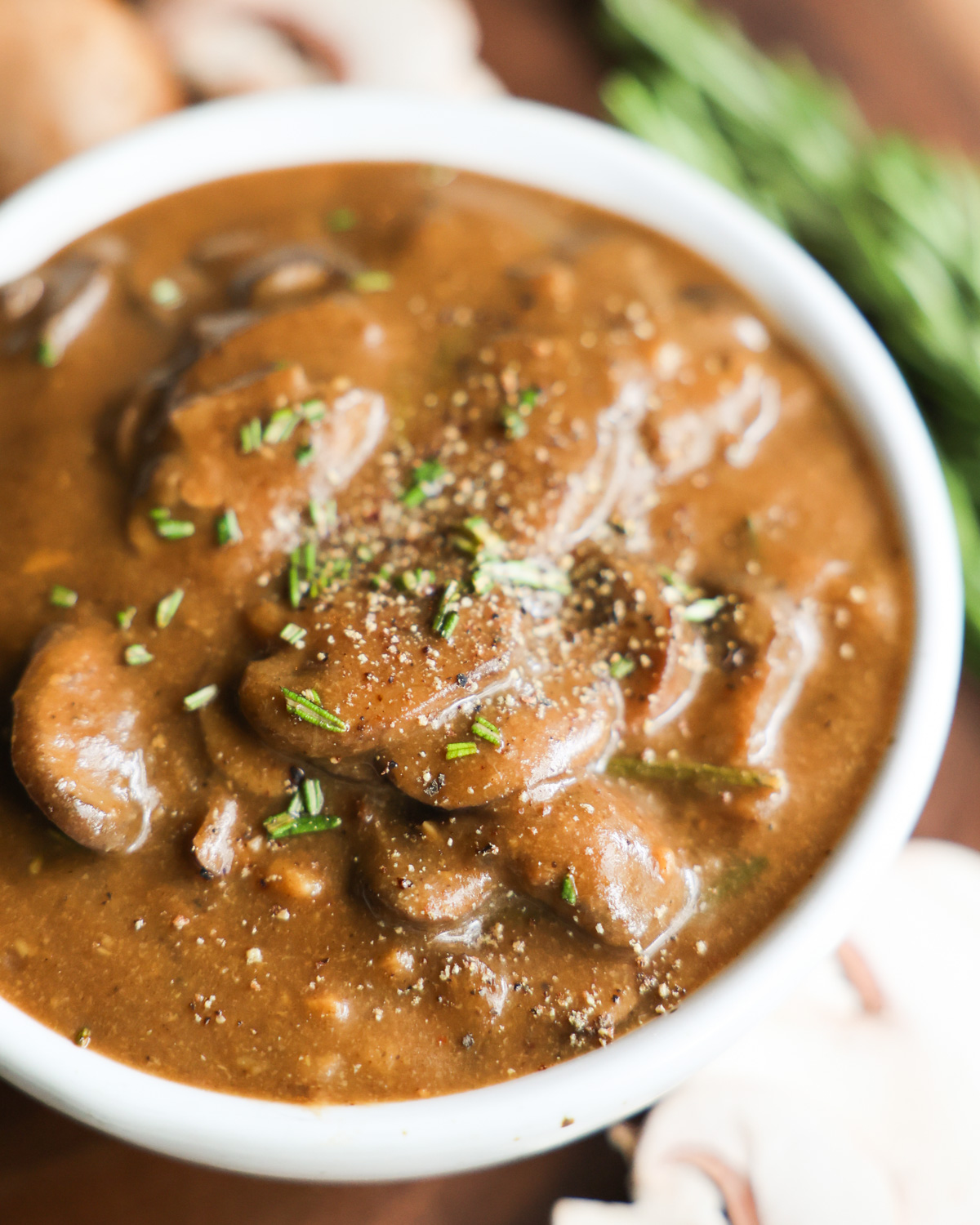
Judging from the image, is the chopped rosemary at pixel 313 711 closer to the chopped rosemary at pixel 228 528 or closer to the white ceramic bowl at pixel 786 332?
the chopped rosemary at pixel 228 528

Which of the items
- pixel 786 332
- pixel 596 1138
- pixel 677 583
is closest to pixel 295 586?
pixel 677 583

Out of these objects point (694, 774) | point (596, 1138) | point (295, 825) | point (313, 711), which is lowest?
point (596, 1138)

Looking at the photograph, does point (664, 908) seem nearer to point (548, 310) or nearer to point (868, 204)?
point (548, 310)

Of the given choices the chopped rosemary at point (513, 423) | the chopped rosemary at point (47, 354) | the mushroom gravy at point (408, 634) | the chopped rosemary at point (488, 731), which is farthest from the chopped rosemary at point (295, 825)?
the chopped rosemary at point (47, 354)

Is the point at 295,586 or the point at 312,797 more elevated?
the point at 295,586

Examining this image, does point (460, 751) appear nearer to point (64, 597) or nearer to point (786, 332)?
point (64, 597)

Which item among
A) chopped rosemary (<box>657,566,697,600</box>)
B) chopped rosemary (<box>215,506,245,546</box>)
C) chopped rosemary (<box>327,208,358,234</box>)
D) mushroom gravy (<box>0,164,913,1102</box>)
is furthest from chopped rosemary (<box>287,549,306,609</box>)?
chopped rosemary (<box>327,208,358,234</box>)
